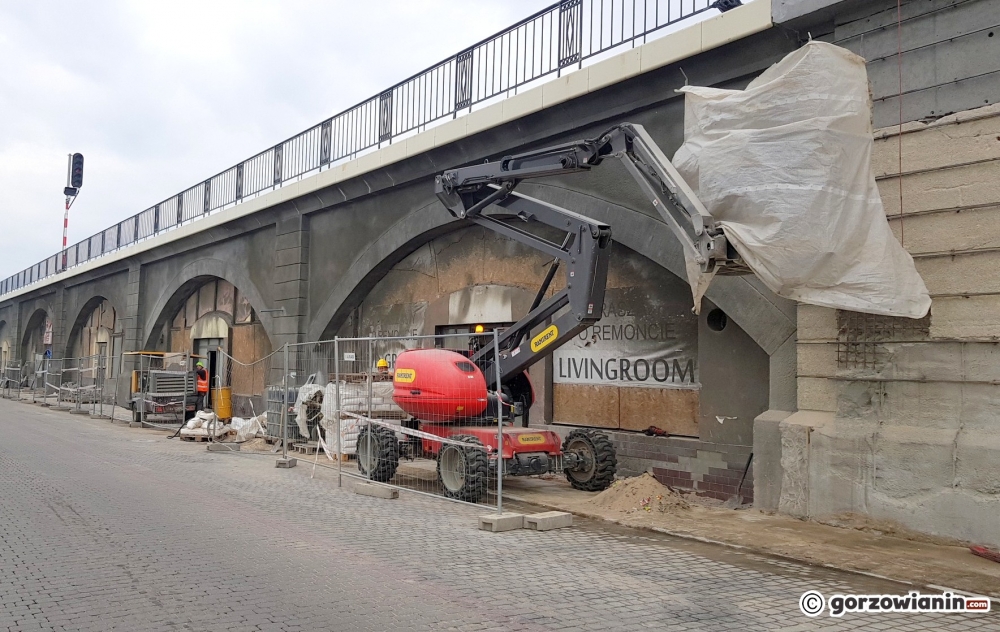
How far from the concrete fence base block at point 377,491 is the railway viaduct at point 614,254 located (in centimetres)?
349

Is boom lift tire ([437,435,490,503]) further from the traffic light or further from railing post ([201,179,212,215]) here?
the traffic light

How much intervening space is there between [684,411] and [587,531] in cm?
337

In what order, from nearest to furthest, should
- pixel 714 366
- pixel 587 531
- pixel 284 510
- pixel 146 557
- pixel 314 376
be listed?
pixel 146 557
pixel 587 531
pixel 284 510
pixel 714 366
pixel 314 376

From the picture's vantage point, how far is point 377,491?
9.98m

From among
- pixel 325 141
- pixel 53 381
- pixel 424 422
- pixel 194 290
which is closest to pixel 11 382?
pixel 53 381

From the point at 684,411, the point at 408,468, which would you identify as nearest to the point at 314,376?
the point at 408,468

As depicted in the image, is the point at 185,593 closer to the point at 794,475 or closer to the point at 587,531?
the point at 587,531

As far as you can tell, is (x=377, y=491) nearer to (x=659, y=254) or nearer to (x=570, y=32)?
(x=659, y=254)

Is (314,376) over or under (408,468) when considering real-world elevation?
over

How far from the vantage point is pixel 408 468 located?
40.2ft

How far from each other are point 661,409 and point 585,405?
1476mm

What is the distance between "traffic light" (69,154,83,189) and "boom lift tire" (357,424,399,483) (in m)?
30.6

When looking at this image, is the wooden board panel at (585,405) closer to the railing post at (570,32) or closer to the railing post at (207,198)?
the railing post at (570,32)

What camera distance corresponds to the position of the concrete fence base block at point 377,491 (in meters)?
9.85
